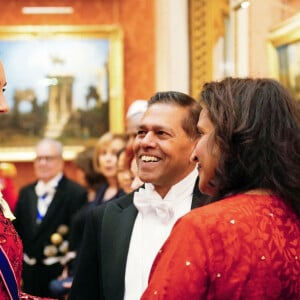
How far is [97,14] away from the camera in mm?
11242

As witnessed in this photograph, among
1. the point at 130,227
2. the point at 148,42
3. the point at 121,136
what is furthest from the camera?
the point at 148,42

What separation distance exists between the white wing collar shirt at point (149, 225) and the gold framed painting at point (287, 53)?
206cm

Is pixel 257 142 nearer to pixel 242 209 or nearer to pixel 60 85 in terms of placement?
pixel 242 209

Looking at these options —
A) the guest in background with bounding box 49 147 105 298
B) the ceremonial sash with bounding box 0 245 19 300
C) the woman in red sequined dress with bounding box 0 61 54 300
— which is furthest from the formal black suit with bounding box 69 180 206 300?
→ the guest in background with bounding box 49 147 105 298

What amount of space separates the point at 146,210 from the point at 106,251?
9.6 inches

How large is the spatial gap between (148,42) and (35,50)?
64.7 inches

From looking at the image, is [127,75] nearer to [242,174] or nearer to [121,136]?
[121,136]

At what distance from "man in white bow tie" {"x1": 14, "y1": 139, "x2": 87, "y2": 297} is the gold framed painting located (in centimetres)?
266

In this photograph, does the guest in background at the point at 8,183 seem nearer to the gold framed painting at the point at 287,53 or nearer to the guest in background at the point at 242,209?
the gold framed painting at the point at 287,53

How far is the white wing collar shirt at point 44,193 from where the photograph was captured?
293 inches

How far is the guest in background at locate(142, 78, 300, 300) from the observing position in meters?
2.08

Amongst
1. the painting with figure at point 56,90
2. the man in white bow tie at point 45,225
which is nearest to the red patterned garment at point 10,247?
the man in white bow tie at point 45,225

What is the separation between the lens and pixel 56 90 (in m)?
11.4

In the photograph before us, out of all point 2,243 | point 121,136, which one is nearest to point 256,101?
point 2,243
